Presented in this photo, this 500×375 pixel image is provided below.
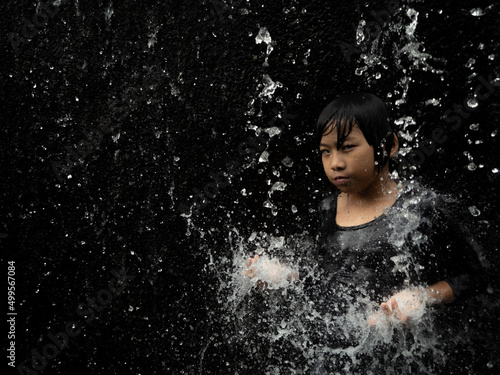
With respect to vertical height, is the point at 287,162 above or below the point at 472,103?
above

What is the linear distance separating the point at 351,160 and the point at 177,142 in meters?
1.09

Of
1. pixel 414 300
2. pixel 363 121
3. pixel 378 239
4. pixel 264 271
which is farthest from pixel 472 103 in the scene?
pixel 264 271

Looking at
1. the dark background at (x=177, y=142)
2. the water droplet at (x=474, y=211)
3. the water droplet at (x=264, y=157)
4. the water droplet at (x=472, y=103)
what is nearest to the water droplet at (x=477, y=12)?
the dark background at (x=177, y=142)

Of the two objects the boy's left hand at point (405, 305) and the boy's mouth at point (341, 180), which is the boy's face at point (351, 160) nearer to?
the boy's mouth at point (341, 180)

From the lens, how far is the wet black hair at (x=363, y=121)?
143 cm

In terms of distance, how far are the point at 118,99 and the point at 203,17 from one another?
61cm

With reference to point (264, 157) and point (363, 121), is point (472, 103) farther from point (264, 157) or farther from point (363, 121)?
point (264, 157)

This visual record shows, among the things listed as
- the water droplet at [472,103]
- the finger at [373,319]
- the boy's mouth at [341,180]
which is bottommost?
the finger at [373,319]

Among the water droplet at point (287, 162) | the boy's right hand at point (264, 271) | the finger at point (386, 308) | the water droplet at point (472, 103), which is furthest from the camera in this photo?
the water droplet at point (287, 162)

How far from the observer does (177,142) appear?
2.27 meters

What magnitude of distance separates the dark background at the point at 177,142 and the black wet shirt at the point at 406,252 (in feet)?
1.54

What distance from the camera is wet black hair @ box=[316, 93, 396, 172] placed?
4.69 feet

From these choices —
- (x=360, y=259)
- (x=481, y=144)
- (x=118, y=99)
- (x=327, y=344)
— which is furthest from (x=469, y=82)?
(x=118, y=99)

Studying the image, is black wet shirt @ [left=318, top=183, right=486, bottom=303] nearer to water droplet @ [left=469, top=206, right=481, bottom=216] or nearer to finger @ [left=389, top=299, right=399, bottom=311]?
finger @ [left=389, top=299, right=399, bottom=311]
